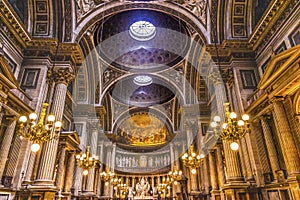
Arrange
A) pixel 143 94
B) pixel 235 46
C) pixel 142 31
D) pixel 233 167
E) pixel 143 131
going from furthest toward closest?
pixel 143 131 → pixel 143 94 → pixel 142 31 → pixel 235 46 → pixel 233 167

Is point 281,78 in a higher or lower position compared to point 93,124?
lower

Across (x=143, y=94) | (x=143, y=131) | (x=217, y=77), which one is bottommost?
(x=217, y=77)

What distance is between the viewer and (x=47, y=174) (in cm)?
863

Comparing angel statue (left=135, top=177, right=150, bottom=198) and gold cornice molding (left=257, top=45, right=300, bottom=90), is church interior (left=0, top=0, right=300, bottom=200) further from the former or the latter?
angel statue (left=135, top=177, right=150, bottom=198)

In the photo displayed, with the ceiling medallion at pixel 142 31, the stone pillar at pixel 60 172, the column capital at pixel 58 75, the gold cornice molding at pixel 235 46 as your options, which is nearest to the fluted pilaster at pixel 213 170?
the gold cornice molding at pixel 235 46

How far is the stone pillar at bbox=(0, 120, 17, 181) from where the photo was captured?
7.90 metres

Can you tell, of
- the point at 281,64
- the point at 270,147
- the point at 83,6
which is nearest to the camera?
the point at 281,64

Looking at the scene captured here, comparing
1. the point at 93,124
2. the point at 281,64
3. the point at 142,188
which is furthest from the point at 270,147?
the point at 142,188

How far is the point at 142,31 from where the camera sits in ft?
68.4

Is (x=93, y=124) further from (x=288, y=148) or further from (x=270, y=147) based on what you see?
(x=288, y=148)

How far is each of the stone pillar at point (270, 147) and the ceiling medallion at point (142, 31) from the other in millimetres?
13919

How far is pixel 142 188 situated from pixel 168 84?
12.8 m

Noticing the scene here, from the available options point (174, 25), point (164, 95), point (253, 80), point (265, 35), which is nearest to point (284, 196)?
point (253, 80)

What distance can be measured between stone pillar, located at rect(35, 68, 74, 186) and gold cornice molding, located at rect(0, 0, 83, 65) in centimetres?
101
